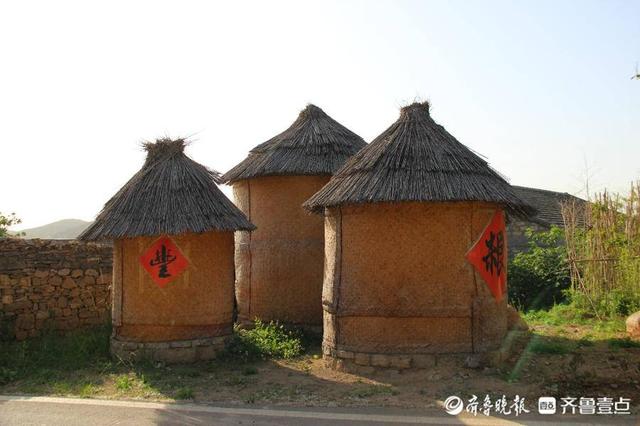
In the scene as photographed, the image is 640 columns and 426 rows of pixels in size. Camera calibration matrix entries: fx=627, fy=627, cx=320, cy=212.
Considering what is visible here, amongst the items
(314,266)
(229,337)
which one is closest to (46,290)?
(229,337)

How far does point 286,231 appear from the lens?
1202cm

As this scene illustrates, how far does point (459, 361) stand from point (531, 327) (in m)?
4.43

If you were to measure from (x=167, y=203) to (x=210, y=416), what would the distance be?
3.83 metres

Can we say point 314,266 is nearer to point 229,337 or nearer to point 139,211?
point 229,337

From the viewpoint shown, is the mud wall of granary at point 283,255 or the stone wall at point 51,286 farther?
the mud wall of granary at point 283,255

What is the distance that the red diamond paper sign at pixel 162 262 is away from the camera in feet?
31.5

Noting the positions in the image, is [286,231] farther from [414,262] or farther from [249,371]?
[414,262]

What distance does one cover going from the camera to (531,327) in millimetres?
12289
